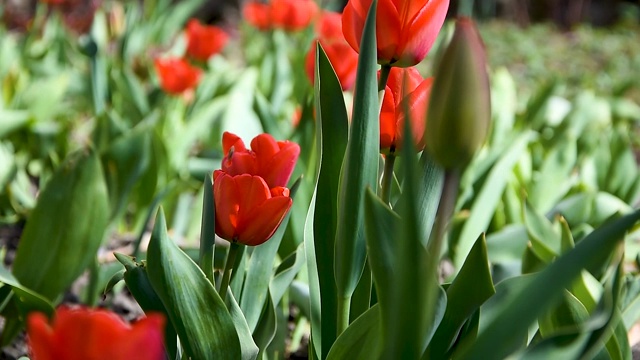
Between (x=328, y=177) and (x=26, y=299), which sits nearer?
(x=328, y=177)

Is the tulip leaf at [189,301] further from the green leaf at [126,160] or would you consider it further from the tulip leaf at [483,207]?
the green leaf at [126,160]

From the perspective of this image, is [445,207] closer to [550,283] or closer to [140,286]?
[550,283]

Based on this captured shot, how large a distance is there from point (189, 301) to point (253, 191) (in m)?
0.13

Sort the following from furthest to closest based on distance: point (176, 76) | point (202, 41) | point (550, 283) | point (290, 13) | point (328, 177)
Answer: point (290, 13), point (202, 41), point (176, 76), point (328, 177), point (550, 283)

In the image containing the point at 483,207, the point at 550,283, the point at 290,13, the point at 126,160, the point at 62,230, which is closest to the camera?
the point at 550,283

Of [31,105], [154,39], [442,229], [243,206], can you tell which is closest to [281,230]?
[243,206]

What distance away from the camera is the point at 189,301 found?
0.88 metres

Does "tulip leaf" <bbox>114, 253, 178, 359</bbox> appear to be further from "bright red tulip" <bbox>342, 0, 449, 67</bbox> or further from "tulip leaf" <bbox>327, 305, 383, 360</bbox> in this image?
"bright red tulip" <bbox>342, 0, 449, 67</bbox>

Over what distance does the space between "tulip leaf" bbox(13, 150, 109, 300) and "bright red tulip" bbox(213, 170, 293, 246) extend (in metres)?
0.57

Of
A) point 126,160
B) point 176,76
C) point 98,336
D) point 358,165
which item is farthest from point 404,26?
point 176,76

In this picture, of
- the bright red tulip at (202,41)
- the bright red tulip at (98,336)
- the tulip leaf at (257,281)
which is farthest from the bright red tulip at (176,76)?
the bright red tulip at (98,336)

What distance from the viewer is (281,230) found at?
108cm

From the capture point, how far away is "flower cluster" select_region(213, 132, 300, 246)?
873 millimetres

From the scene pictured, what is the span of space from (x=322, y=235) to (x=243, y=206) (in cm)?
15
